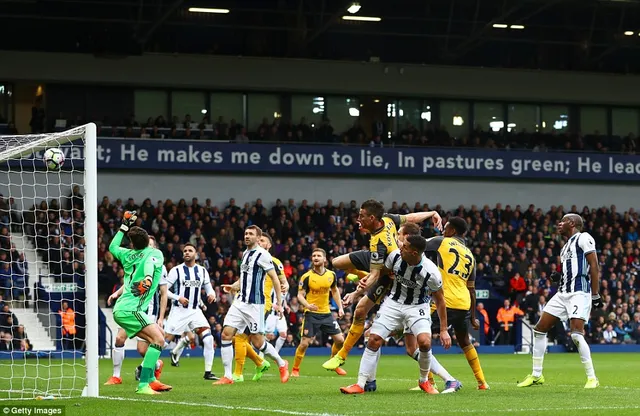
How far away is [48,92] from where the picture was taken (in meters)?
38.5

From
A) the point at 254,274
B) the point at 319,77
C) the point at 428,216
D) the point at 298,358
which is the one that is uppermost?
the point at 319,77

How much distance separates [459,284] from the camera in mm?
13797

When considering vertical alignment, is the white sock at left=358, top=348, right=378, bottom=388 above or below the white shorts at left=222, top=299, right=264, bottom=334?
below

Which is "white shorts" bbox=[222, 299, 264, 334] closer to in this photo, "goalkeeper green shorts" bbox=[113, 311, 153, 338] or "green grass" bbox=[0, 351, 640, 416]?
"green grass" bbox=[0, 351, 640, 416]

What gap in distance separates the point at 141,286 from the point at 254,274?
11.0 feet

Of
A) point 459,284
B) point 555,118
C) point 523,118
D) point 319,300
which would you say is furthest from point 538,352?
point 555,118

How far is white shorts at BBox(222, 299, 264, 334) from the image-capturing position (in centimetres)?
1579

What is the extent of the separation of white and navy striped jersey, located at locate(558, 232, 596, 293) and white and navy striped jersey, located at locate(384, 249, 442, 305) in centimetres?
289

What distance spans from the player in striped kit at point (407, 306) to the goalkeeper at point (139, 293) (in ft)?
7.80

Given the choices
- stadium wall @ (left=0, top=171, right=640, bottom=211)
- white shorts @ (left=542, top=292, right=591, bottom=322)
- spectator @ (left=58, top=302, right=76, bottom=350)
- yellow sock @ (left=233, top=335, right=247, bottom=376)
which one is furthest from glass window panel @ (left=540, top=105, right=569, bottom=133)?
yellow sock @ (left=233, top=335, right=247, bottom=376)

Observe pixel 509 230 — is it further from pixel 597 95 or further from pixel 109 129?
pixel 109 129

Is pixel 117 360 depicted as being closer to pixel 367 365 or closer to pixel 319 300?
pixel 319 300

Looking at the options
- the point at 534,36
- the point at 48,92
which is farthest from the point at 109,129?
the point at 534,36

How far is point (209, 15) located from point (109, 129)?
5.96 m
